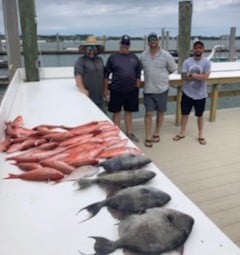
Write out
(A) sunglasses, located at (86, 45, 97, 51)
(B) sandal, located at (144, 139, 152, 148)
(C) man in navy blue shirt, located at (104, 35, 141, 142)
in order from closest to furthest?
1. (A) sunglasses, located at (86, 45, 97, 51)
2. (C) man in navy blue shirt, located at (104, 35, 141, 142)
3. (B) sandal, located at (144, 139, 152, 148)

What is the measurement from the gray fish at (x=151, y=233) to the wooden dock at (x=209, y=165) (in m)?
1.53

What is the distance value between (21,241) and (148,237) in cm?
44

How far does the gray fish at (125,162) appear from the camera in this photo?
179 centimetres

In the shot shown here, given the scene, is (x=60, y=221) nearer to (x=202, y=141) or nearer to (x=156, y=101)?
(x=156, y=101)

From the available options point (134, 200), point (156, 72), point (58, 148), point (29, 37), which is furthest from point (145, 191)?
point (29, 37)

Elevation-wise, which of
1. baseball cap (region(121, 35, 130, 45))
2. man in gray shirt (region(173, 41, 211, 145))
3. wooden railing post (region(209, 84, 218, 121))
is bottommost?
wooden railing post (region(209, 84, 218, 121))

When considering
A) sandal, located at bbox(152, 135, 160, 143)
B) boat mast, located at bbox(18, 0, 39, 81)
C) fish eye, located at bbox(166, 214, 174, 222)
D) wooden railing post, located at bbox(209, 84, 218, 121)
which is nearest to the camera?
fish eye, located at bbox(166, 214, 174, 222)

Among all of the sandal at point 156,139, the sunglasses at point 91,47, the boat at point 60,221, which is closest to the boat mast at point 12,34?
the sunglasses at point 91,47

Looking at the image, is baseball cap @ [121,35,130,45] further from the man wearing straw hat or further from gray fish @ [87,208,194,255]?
gray fish @ [87,208,194,255]

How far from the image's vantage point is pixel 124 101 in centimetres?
479

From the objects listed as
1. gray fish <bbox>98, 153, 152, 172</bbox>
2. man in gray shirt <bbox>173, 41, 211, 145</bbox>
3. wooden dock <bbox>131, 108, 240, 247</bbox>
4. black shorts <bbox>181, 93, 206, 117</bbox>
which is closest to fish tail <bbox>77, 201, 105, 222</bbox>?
gray fish <bbox>98, 153, 152, 172</bbox>

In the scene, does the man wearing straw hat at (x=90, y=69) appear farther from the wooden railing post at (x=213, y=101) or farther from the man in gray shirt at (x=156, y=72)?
the wooden railing post at (x=213, y=101)

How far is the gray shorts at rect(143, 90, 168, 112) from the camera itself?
4.79 m

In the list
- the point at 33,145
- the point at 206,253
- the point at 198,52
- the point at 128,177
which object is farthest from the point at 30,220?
the point at 198,52
